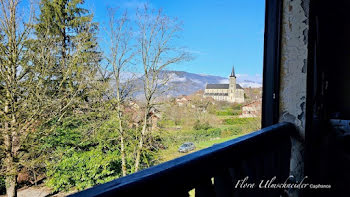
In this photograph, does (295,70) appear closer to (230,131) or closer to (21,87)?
(230,131)

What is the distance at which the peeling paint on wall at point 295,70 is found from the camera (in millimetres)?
1054

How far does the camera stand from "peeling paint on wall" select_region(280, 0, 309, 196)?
105 cm

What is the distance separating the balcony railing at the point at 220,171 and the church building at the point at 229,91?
0.42 metres

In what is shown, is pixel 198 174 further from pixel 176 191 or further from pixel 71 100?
pixel 71 100

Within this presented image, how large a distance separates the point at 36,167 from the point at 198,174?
203 inches

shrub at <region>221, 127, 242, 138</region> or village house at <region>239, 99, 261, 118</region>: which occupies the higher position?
village house at <region>239, 99, 261, 118</region>

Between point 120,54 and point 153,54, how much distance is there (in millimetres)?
957

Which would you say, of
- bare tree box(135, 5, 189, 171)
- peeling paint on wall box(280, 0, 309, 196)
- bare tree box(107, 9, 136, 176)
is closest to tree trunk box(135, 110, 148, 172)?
bare tree box(135, 5, 189, 171)

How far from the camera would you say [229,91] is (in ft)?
4.72

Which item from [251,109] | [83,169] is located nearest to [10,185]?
[83,169]

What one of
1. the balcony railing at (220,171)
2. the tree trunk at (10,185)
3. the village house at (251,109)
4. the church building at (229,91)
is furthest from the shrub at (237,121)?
the tree trunk at (10,185)

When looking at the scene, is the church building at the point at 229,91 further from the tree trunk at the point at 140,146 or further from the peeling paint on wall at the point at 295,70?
the tree trunk at the point at 140,146

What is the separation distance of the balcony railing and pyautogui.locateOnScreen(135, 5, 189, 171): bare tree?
4.78 meters

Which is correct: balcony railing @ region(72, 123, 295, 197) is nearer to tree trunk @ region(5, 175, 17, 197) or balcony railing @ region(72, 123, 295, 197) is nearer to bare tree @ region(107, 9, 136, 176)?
tree trunk @ region(5, 175, 17, 197)
